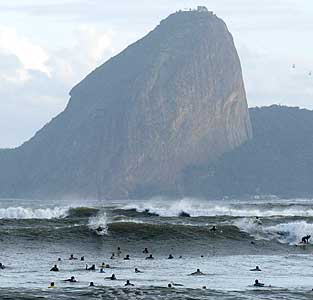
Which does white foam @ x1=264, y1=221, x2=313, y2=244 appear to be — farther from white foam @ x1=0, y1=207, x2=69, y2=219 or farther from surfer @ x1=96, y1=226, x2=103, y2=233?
white foam @ x1=0, y1=207, x2=69, y2=219

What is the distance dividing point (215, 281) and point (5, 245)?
71.0 feet

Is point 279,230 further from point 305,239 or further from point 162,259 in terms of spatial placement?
point 162,259

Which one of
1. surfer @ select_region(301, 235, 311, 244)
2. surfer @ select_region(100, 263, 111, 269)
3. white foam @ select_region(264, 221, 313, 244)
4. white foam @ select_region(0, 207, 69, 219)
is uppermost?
white foam @ select_region(0, 207, 69, 219)

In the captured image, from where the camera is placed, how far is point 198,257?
2249 inches

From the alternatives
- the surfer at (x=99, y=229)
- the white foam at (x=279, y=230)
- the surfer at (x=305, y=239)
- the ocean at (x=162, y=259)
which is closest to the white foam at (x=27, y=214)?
the ocean at (x=162, y=259)

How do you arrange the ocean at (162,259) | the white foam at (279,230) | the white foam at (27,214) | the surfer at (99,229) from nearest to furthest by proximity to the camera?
the ocean at (162,259) → the surfer at (99,229) → the white foam at (279,230) → the white foam at (27,214)

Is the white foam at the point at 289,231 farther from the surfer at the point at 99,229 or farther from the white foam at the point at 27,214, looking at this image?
the white foam at the point at 27,214

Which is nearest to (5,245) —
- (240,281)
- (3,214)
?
(240,281)

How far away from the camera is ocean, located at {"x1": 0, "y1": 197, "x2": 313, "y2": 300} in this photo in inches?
1586

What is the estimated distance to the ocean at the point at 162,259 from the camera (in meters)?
40.3

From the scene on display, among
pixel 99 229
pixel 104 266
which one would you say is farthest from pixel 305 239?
pixel 104 266

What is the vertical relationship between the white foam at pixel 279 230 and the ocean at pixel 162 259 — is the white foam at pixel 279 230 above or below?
above

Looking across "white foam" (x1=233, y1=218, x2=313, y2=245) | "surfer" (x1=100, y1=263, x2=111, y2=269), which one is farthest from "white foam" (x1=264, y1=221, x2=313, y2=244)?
"surfer" (x1=100, y1=263, x2=111, y2=269)

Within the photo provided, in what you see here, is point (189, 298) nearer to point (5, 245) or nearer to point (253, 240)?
point (5, 245)
